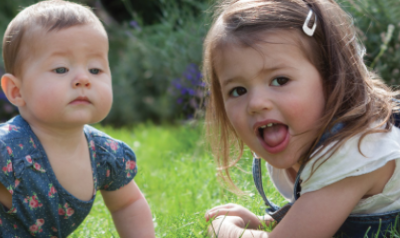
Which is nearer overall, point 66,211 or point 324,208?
point 324,208

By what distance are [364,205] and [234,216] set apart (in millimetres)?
582

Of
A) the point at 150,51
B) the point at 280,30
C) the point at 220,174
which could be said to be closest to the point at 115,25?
the point at 150,51

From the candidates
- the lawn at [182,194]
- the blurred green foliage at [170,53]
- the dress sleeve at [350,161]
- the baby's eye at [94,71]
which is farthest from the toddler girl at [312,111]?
the blurred green foliage at [170,53]

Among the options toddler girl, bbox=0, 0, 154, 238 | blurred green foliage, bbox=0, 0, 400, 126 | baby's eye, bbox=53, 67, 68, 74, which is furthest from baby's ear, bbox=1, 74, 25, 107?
blurred green foliage, bbox=0, 0, 400, 126

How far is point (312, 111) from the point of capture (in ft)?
5.74

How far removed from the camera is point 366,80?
188cm

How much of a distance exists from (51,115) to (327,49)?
3.76 feet

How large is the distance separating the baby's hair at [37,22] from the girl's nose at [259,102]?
2.47ft

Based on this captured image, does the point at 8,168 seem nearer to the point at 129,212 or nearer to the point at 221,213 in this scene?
the point at 129,212

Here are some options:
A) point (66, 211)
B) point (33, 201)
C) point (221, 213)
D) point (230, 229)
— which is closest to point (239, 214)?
point (221, 213)

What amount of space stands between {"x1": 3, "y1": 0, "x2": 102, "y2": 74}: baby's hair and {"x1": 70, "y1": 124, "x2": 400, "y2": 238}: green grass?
924 mm

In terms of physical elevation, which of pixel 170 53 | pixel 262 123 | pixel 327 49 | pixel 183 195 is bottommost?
pixel 183 195

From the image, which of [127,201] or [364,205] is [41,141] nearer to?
[127,201]

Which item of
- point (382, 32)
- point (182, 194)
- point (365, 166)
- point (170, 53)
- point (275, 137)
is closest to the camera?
point (365, 166)
